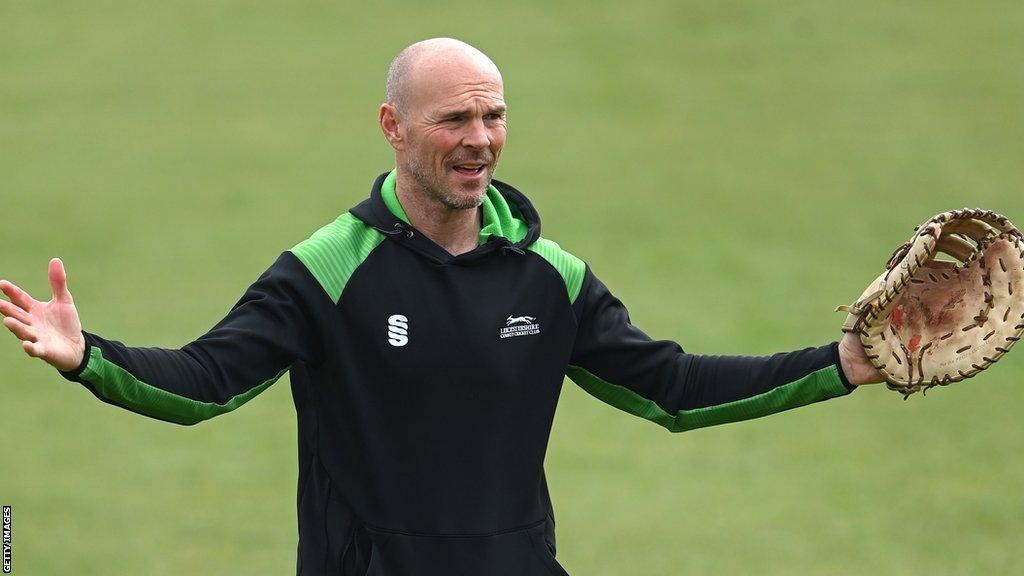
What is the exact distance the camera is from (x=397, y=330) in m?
4.23

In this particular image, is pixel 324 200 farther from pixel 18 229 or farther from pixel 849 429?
pixel 849 429

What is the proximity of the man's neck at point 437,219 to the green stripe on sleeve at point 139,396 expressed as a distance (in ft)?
2.22

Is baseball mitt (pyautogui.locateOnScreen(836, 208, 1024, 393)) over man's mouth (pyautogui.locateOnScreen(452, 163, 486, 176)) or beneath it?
beneath

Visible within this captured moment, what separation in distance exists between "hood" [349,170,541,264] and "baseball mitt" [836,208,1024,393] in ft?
2.96

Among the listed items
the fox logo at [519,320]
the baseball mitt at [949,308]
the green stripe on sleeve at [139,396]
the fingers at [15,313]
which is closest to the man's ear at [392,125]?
the fox logo at [519,320]

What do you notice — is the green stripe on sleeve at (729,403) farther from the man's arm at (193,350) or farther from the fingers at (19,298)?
the fingers at (19,298)

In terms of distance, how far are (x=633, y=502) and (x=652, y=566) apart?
0.95 m

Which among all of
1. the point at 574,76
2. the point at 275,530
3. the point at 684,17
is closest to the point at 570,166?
the point at 574,76

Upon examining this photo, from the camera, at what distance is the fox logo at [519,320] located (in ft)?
14.2

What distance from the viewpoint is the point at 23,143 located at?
15391 millimetres

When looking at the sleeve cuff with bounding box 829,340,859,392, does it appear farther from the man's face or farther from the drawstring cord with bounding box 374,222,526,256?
the man's face

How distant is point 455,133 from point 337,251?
433 mm

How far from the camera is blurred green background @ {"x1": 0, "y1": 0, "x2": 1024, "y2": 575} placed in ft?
32.0

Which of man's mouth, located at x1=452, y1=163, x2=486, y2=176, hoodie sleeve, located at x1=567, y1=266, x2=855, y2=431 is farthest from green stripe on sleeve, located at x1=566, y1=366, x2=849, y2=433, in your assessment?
man's mouth, located at x1=452, y1=163, x2=486, y2=176
